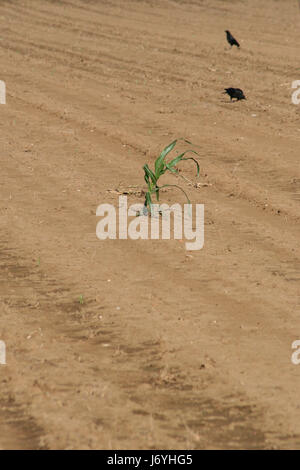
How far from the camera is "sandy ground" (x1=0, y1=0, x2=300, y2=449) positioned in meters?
3.78

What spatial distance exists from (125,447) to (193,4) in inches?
692

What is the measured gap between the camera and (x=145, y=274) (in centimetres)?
532

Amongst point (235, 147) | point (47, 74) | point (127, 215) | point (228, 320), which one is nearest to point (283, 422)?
point (228, 320)

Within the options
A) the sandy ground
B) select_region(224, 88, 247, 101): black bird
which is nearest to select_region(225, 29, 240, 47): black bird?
the sandy ground

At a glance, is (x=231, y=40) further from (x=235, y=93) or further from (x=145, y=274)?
(x=145, y=274)

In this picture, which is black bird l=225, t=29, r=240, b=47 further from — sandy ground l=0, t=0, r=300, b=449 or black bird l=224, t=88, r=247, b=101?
black bird l=224, t=88, r=247, b=101

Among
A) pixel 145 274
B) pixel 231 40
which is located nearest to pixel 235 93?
pixel 231 40

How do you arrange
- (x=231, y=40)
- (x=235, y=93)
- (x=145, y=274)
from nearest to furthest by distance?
(x=145, y=274) < (x=235, y=93) < (x=231, y=40)

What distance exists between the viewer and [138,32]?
1565 centimetres

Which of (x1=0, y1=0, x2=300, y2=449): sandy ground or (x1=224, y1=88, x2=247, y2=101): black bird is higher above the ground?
(x1=224, y1=88, x2=247, y2=101): black bird

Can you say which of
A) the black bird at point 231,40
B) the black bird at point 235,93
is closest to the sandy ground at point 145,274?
the black bird at point 235,93

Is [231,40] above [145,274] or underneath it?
above

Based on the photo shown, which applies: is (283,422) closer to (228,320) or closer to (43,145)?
(228,320)

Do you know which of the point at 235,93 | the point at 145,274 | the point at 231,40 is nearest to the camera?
the point at 145,274
